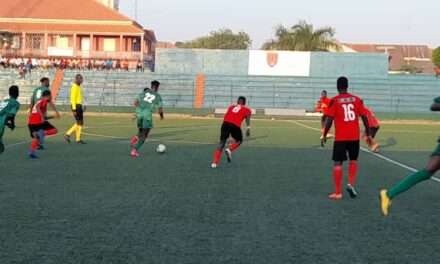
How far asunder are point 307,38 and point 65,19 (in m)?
24.6

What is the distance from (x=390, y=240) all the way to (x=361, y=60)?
47.7m

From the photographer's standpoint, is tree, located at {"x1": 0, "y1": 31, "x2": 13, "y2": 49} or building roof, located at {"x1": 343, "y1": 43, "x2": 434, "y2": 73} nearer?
tree, located at {"x1": 0, "y1": 31, "x2": 13, "y2": 49}

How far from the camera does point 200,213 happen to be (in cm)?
856

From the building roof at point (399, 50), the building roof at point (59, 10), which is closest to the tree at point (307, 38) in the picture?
the building roof at point (59, 10)

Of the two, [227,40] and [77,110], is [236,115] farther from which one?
[227,40]

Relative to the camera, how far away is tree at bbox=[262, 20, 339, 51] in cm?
6181

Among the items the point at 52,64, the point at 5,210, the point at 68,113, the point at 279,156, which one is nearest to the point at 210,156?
the point at 279,156

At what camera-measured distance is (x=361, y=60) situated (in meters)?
53.4

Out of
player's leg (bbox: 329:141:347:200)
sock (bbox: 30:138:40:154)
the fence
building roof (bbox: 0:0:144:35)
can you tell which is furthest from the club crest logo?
player's leg (bbox: 329:141:347:200)

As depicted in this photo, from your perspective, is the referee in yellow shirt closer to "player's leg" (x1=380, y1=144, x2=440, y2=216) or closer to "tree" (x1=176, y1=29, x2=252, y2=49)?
"player's leg" (x1=380, y1=144, x2=440, y2=216)

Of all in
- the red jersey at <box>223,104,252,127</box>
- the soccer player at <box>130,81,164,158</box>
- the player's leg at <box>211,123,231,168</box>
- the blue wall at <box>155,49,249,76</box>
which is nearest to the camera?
the player's leg at <box>211,123,231,168</box>

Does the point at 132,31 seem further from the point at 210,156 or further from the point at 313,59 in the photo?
the point at 210,156

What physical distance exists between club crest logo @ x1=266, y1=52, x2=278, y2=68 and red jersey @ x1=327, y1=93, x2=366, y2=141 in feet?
136

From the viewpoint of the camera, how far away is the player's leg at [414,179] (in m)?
7.90
